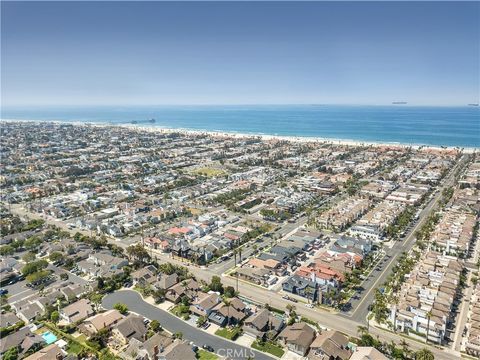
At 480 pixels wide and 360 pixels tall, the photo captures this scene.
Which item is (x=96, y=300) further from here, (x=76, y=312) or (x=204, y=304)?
(x=204, y=304)

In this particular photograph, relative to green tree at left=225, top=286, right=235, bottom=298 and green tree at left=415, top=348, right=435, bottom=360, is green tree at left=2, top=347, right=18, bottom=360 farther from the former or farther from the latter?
green tree at left=415, top=348, right=435, bottom=360

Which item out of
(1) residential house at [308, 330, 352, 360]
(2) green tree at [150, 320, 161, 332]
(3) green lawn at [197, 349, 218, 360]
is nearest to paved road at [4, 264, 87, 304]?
(2) green tree at [150, 320, 161, 332]

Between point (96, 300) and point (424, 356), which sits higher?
point (424, 356)

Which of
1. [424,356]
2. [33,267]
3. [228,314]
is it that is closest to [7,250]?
[33,267]

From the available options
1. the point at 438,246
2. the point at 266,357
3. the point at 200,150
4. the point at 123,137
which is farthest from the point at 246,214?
the point at 123,137

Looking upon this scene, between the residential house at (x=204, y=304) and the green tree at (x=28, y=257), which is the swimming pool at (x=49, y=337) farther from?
the green tree at (x=28, y=257)

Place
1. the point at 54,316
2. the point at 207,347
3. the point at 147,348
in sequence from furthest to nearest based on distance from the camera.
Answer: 1. the point at 54,316
2. the point at 207,347
3. the point at 147,348
